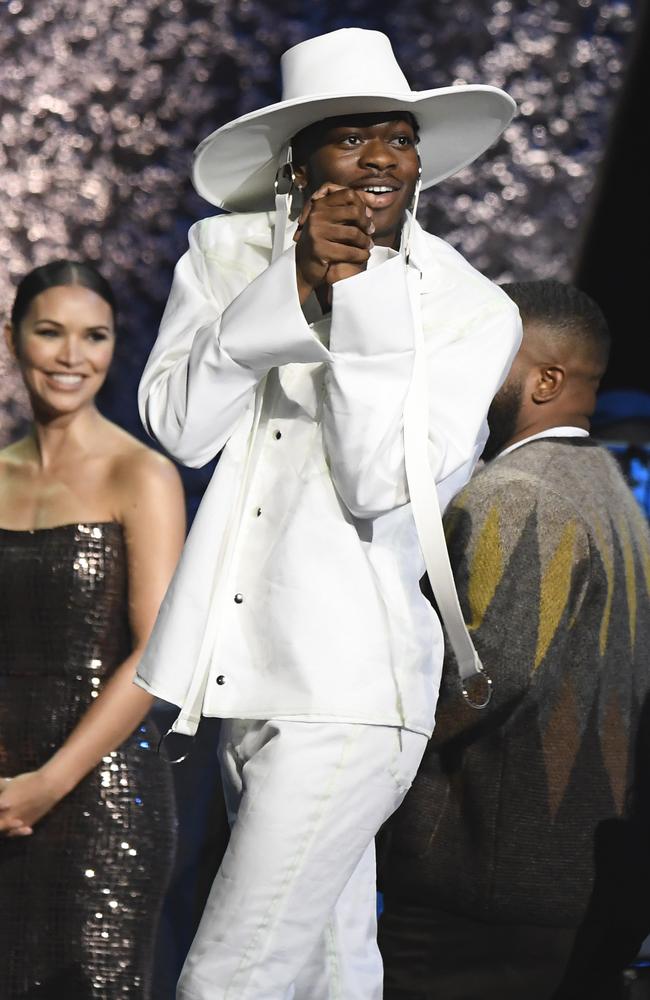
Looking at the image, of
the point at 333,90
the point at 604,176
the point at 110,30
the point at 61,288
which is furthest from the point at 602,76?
the point at 333,90

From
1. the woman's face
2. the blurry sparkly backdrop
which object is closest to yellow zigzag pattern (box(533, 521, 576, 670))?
the woman's face

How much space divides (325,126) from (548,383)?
2.53ft

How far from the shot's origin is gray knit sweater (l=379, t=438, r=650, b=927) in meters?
2.23

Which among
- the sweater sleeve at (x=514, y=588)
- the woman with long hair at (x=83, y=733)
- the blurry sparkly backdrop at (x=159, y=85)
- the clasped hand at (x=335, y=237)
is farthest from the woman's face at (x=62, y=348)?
the clasped hand at (x=335, y=237)

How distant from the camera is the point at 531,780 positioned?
223cm

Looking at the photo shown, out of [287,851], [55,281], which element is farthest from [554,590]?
[55,281]

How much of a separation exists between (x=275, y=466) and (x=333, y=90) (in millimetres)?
501

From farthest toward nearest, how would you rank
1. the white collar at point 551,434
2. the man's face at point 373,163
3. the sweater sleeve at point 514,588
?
1. the white collar at point 551,434
2. the sweater sleeve at point 514,588
3. the man's face at point 373,163

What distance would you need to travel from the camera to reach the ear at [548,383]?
2.47m

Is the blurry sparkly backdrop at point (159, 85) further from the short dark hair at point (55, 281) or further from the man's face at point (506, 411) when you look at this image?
the man's face at point (506, 411)

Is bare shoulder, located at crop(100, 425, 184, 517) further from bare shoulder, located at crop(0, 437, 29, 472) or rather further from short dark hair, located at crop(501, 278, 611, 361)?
short dark hair, located at crop(501, 278, 611, 361)

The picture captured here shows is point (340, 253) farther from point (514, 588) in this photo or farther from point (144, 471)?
point (144, 471)

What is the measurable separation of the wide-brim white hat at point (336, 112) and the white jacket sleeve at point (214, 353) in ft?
0.54

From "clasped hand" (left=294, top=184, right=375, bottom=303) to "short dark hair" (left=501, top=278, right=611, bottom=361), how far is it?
31.7 inches
